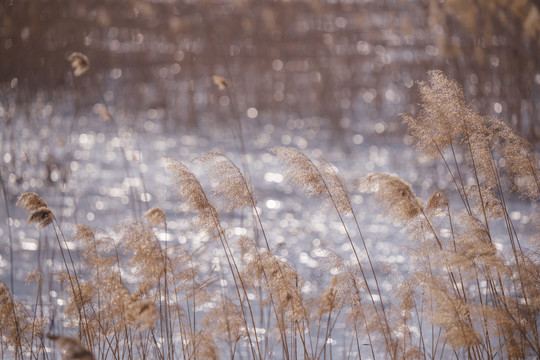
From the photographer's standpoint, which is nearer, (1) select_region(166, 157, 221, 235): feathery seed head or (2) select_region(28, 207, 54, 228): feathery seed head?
(2) select_region(28, 207, 54, 228): feathery seed head

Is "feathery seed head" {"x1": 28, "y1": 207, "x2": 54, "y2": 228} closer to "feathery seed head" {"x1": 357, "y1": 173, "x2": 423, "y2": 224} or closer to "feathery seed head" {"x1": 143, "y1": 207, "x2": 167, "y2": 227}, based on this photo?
"feathery seed head" {"x1": 143, "y1": 207, "x2": 167, "y2": 227}

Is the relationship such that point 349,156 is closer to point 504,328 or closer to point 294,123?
point 294,123

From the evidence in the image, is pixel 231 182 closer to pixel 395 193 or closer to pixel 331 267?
pixel 331 267

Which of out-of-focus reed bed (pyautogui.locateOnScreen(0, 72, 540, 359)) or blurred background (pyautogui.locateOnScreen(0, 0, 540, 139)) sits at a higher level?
blurred background (pyautogui.locateOnScreen(0, 0, 540, 139))

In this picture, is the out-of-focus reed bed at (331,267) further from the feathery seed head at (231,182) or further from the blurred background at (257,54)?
the blurred background at (257,54)

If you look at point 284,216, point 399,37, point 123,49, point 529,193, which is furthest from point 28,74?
point 529,193

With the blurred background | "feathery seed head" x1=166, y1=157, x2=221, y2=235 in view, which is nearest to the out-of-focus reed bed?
"feathery seed head" x1=166, y1=157, x2=221, y2=235

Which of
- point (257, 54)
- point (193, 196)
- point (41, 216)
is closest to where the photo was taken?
point (41, 216)

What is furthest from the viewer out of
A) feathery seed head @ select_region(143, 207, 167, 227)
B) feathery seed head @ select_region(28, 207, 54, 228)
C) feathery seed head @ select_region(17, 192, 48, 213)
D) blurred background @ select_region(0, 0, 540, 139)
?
blurred background @ select_region(0, 0, 540, 139)

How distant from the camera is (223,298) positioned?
7.86 ft

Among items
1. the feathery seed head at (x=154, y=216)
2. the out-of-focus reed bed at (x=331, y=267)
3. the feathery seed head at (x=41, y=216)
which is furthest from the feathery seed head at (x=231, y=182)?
the feathery seed head at (x=41, y=216)

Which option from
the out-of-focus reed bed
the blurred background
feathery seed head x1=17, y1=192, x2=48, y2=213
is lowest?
the out-of-focus reed bed

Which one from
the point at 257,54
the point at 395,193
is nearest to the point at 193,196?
the point at 395,193

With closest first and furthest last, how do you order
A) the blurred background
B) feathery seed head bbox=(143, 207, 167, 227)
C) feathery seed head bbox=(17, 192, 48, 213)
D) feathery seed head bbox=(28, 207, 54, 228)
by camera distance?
feathery seed head bbox=(28, 207, 54, 228), feathery seed head bbox=(143, 207, 167, 227), feathery seed head bbox=(17, 192, 48, 213), the blurred background
